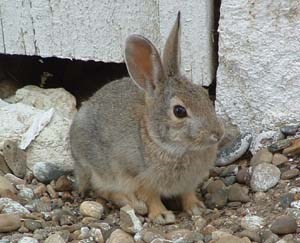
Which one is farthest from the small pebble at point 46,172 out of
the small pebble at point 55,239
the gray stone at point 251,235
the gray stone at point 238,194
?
the gray stone at point 251,235

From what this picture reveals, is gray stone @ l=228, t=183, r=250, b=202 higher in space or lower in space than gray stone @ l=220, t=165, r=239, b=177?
lower

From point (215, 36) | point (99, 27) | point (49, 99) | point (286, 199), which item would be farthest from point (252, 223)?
point (49, 99)

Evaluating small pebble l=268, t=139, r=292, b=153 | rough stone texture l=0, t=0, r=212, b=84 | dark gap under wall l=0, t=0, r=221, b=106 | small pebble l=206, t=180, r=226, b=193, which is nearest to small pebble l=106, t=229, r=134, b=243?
small pebble l=206, t=180, r=226, b=193

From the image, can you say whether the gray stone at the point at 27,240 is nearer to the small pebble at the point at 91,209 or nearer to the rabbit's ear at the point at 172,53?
the small pebble at the point at 91,209

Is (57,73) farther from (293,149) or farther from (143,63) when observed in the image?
(293,149)

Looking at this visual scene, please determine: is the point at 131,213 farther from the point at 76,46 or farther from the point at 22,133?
the point at 76,46

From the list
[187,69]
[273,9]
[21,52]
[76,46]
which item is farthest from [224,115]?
[21,52]

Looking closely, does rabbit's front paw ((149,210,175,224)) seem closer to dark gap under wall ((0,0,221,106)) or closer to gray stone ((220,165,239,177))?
gray stone ((220,165,239,177))
